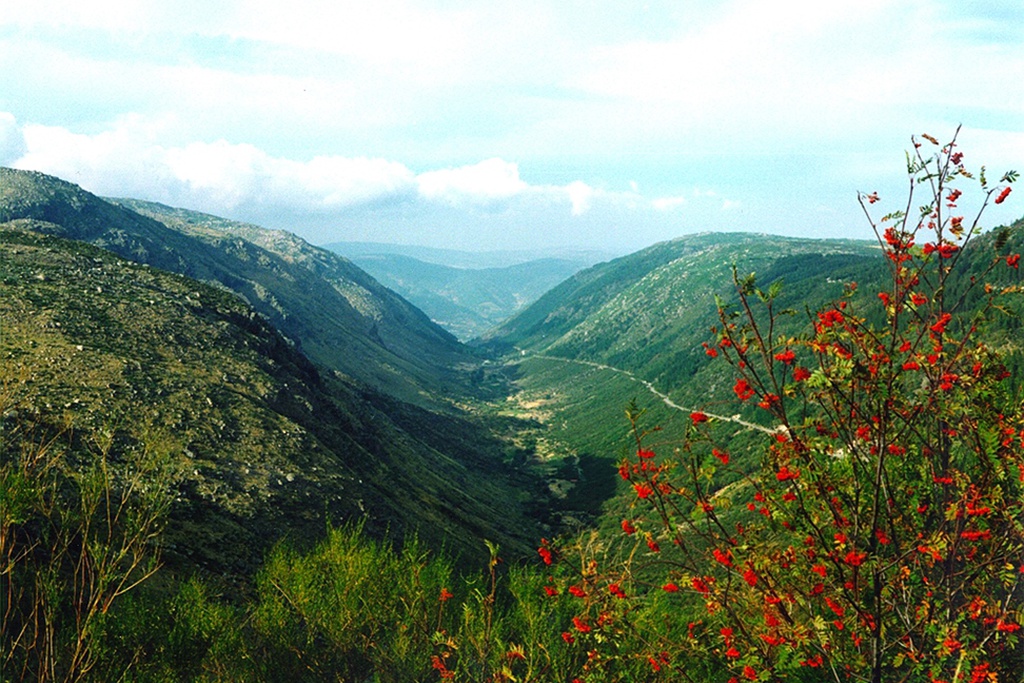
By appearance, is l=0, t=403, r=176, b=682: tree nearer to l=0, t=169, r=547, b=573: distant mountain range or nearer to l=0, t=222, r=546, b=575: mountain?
l=0, t=169, r=547, b=573: distant mountain range

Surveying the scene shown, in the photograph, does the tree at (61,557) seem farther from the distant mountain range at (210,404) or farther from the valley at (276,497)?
the distant mountain range at (210,404)

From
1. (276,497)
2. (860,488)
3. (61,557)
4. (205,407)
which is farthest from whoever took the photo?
(205,407)

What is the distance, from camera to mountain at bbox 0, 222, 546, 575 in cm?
3719

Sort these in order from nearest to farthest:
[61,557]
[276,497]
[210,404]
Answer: [61,557] < [276,497] < [210,404]

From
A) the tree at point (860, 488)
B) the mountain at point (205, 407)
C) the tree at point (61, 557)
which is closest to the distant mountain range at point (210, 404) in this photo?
the mountain at point (205, 407)

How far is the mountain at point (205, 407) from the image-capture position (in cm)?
3719

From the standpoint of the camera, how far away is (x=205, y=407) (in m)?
51.0

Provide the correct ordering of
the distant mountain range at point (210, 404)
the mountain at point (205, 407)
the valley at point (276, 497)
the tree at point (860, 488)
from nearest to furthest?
the tree at point (860, 488) < the valley at point (276, 497) < the mountain at point (205, 407) < the distant mountain range at point (210, 404)

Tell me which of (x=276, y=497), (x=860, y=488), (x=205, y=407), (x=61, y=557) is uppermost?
(x=860, y=488)

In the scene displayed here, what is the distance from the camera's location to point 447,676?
37.7ft

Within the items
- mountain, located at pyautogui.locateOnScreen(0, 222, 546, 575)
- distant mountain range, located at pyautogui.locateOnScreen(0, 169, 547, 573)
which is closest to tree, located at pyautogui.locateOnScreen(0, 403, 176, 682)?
distant mountain range, located at pyautogui.locateOnScreen(0, 169, 547, 573)

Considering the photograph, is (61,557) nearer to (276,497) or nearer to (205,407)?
(276,497)

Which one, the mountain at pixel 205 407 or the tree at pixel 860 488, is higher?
the tree at pixel 860 488

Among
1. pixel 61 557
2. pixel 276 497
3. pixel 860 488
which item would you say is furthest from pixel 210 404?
pixel 860 488
